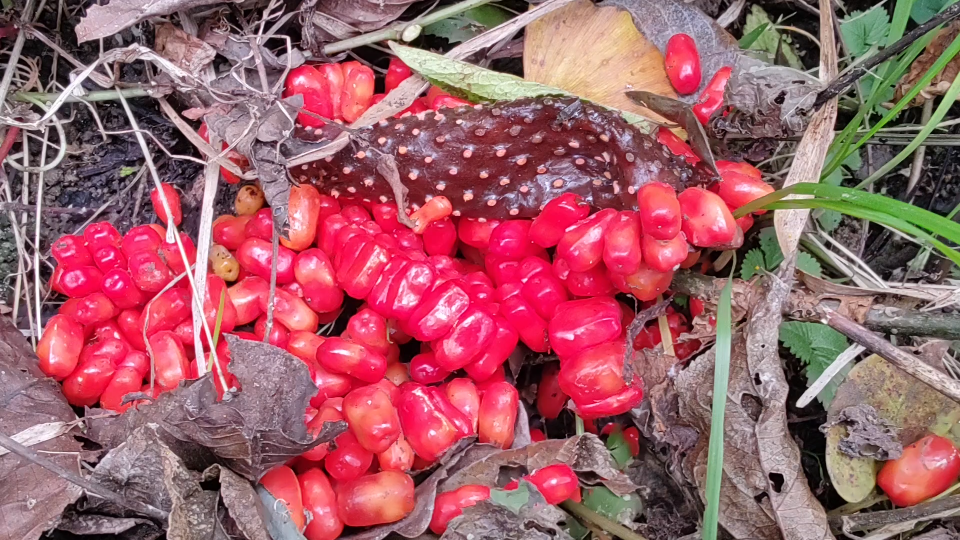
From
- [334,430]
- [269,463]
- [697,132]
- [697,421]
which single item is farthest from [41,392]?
[697,132]

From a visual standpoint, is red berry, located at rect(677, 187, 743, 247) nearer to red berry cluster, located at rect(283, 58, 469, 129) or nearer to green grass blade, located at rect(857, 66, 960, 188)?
green grass blade, located at rect(857, 66, 960, 188)

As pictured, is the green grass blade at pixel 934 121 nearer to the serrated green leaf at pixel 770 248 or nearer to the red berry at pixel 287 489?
the serrated green leaf at pixel 770 248

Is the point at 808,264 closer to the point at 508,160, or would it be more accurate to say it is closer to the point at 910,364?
the point at 910,364

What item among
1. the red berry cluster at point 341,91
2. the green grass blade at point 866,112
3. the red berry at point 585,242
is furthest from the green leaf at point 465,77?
the green grass blade at point 866,112

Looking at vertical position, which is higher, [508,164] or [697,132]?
[697,132]

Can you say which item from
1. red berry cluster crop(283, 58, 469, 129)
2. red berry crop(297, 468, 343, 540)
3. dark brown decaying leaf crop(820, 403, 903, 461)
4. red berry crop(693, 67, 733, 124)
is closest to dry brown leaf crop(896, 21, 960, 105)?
red berry crop(693, 67, 733, 124)

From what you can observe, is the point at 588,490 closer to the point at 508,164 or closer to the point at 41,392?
the point at 508,164
